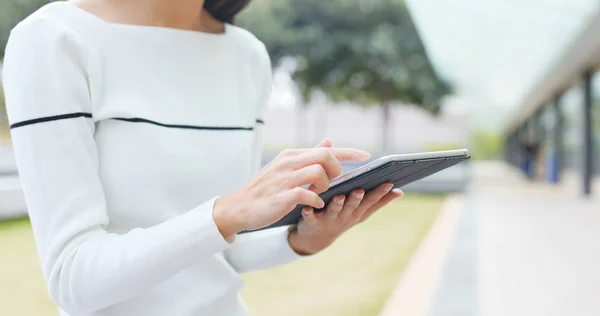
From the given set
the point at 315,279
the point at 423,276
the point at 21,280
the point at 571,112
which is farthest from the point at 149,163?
the point at 571,112

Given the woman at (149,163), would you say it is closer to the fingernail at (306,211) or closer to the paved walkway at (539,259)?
the fingernail at (306,211)

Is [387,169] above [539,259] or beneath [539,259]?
above

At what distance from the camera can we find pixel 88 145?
2.01 ft

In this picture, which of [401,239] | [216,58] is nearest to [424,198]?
[401,239]

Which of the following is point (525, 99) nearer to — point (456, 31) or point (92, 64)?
point (456, 31)

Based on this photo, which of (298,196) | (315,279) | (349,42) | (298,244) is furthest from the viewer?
(349,42)

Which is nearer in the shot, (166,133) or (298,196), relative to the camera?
(298,196)

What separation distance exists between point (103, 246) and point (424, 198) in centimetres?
1059

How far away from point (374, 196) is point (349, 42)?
1386 cm

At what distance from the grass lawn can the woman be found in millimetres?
2811

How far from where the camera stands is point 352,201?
694 millimetres

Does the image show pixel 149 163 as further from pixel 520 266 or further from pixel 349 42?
pixel 349 42

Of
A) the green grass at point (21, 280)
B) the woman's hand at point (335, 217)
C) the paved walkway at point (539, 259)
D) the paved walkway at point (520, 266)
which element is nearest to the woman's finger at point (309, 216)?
the woman's hand at point (335, 217)

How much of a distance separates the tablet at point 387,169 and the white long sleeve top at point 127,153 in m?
0.14
